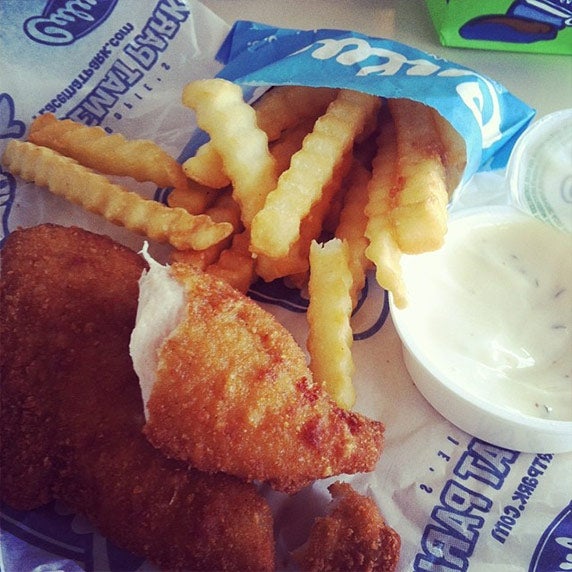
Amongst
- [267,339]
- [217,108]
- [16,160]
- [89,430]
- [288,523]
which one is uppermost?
[217,108]

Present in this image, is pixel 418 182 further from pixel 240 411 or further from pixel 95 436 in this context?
pixel 95 436

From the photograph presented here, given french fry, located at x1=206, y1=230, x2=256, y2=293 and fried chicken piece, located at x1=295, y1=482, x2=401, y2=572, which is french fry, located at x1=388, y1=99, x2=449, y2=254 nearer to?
french fry, located at x1=206, y1=230, x2=256, y2=293

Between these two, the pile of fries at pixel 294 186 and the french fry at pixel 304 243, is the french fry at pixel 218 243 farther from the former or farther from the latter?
the french fry at pixel 304 243

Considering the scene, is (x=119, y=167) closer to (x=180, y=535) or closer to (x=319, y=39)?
(x=319, y=39)

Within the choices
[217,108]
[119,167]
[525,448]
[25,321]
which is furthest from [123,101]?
[525,448]

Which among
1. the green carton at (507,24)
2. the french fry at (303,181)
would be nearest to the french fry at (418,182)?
the french fry at (303,181)
